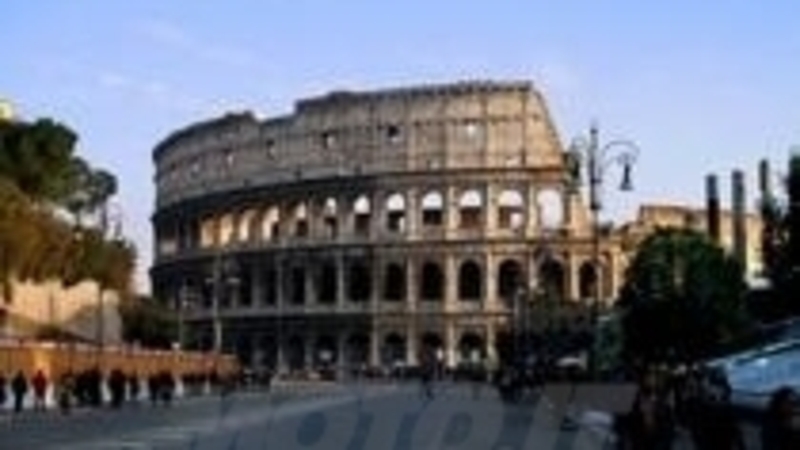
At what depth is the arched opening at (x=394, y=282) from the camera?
176125 millimetres

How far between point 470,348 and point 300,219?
68.7 feet

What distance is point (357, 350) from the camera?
17938 centimetres

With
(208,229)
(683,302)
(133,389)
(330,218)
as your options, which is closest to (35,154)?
(133,389)

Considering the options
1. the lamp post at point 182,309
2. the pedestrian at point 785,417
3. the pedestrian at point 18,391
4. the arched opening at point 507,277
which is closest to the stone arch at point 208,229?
the lamp post at point 182,309

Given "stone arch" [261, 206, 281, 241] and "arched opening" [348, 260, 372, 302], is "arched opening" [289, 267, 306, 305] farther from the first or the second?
"stone arch" [261, 206, 281, 241]

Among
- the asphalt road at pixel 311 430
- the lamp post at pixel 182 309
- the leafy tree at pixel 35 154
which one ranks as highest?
the leafy tree at pixel 35 154

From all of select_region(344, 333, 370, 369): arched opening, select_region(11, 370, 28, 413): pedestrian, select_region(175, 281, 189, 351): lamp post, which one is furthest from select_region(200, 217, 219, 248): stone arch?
select_region(11, 370, 28, 413): pedestrian

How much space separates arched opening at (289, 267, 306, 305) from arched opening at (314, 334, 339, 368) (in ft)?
11.8

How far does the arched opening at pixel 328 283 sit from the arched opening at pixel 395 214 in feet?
19.3

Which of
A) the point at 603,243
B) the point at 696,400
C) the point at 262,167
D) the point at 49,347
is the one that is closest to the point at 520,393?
the point at 49,347

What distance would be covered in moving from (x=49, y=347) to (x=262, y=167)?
96927 mm

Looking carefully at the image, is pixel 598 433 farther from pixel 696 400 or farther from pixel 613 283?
pixel 613 283

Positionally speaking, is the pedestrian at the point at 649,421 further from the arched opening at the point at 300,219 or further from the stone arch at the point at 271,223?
the stone arch at the point at 271,223

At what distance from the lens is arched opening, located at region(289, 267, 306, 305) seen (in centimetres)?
17938
